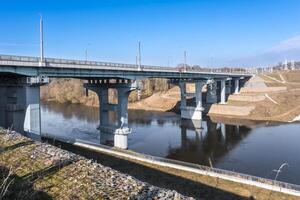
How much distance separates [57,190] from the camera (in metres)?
9.52

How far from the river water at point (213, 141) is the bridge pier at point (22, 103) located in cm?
1535

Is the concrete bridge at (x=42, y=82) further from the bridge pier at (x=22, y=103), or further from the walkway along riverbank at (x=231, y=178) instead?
the walkway along riverbank at (x=231, y=178)

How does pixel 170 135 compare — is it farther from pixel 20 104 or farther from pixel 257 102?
pixel 257 102

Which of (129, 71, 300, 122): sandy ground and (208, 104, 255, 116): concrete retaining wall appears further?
(208, 104, 255, 116): concrete retaining wall

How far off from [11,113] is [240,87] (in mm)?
94266

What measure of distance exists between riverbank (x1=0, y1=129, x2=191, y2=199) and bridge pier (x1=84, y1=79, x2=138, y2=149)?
30.3 metres

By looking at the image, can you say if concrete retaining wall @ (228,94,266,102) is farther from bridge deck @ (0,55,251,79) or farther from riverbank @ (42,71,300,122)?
bridge deck @ (0,55,251,79)

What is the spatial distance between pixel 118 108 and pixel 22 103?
17165 mm

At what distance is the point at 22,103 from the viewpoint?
32.5 metres

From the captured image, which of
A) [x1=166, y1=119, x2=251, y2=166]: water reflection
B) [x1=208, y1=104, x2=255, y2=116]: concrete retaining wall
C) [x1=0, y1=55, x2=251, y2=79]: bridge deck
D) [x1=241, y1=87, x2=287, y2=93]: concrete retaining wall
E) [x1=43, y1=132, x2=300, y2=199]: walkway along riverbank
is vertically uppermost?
[x1=0, y1=55, x2=251, y2=79]: bridge deck

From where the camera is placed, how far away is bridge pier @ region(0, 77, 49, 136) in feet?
104

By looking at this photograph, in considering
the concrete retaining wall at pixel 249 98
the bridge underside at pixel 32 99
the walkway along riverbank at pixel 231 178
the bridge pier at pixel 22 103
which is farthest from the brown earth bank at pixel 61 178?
the concrete retaining wall at pixel 249 98

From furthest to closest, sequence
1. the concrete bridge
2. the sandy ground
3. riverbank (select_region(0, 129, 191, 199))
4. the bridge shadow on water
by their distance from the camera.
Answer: the sandy ground, the concrete bridge, the bridge shadow on water, riverbank (select_region(0, 129, 191, 199))

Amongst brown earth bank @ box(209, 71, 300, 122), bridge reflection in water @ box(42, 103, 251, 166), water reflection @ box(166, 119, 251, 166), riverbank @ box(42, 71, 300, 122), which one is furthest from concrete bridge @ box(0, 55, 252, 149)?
riverbank @ box(42, 71, 300, 122)
